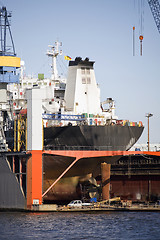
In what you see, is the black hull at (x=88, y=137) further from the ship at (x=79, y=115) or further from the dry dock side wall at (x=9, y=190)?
the dry dock side wall at (x=9, y=190)

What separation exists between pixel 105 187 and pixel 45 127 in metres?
13.4

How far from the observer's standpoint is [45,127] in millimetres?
83688

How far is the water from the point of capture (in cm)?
5341

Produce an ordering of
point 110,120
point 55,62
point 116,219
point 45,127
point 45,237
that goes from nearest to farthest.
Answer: point 45,237, point 116,219, point 45,127, point 110,120, point 55,62

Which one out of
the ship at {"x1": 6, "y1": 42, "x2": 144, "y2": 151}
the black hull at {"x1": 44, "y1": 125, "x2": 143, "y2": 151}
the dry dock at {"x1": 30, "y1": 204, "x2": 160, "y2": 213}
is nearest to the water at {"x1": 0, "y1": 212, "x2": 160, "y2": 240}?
the dry dock at {"x1": 30, "y1": 204, "x2": 160, "y2": 213}

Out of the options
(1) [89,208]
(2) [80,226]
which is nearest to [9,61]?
(1) [89,208]

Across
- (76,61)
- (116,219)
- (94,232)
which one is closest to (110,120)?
(76,61)

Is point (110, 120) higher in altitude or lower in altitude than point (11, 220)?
higher

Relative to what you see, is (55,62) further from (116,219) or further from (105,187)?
(116,219)

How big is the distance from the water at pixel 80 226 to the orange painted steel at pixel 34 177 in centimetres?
227

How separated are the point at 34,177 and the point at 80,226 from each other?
11.7 metres

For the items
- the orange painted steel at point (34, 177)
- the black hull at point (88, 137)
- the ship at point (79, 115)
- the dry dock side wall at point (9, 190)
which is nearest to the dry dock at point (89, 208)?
the orange painted steel at point (34, 177)

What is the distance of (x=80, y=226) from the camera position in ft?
192

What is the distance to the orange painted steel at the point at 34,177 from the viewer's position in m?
68.2
